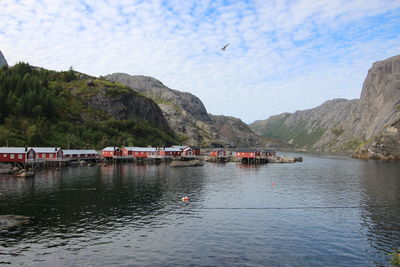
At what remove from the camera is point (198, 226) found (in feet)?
143

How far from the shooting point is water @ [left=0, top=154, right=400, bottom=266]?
3250 cm

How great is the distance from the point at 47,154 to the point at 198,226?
99773 millimetres

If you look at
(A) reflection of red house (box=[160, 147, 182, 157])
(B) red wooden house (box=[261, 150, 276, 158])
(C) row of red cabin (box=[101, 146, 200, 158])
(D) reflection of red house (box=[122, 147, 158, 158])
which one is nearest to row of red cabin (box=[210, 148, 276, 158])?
(B) red wooden house (box=[261, 150, 276, 158])

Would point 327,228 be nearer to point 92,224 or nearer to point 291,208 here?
point 291,208

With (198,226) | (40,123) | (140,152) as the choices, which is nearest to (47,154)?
(40,123)

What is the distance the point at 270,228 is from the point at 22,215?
35.6 m

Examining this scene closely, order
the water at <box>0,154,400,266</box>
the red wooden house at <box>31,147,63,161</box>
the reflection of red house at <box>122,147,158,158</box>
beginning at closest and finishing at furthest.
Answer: the water at <box>0,154,400,266</box>
the red wooden house at <box>31,147,63,161</box>
the reflection of red house at <box>122,147,158,158</box>

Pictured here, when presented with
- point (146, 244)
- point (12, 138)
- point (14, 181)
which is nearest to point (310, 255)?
point (146, 244)

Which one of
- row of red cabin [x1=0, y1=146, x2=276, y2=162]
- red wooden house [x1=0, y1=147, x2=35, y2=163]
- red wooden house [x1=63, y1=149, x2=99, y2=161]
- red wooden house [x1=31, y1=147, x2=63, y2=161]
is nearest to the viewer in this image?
red wooden house [x1=0, y1=147, x2=35, y2=163]

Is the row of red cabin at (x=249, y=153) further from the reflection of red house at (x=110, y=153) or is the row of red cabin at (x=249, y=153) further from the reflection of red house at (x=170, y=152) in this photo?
the reflection of red house at (x=110, y=153)

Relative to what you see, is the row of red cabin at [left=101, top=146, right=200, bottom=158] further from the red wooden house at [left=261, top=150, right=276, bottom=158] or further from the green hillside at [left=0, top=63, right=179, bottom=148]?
the red wooden house at [left=261, top=150, right=276, bottom=158]

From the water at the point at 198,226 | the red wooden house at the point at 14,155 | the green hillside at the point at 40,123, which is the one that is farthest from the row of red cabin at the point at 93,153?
the water at the point at 198,226

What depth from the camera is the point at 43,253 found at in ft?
107

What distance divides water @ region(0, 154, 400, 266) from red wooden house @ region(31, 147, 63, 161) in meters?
47.1
